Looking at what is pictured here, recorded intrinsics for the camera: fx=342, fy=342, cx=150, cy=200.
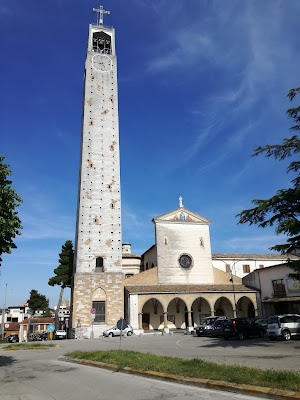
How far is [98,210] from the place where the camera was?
40.1 metres

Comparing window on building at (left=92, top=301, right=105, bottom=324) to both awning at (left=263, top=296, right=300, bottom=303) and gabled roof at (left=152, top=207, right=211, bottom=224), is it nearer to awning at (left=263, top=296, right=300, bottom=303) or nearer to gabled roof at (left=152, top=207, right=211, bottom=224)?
gabled roof at (left=152, top=207, right=211, bottom=224)

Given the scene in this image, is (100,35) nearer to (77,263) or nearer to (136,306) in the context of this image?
(77,263)

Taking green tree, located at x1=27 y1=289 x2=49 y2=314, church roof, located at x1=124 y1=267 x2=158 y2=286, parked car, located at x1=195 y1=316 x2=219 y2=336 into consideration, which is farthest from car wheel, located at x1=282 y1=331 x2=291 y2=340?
green tree, located at x1=27 y1=289 x2=49 y2=314

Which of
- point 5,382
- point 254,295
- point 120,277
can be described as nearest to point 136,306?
point 120,277

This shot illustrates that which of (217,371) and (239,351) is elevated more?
(217,371)

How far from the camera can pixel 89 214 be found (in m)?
39.6

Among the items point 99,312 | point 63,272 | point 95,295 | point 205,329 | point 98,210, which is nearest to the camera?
point 205,329

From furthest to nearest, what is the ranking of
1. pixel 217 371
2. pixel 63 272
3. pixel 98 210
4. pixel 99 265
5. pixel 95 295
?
pixel 63 272
pixel 98 210
pixel 99 265
pixel 95 295
pixel 217 371

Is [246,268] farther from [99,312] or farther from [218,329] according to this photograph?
[218,329]

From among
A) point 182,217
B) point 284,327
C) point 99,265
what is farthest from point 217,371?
point 182,217

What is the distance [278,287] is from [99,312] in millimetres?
21187

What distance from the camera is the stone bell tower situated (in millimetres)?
37312

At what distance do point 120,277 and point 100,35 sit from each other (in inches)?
1400

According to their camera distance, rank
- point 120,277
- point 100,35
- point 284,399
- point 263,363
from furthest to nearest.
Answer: point 100,35, point 120,277, point 263,363, point 284,399
